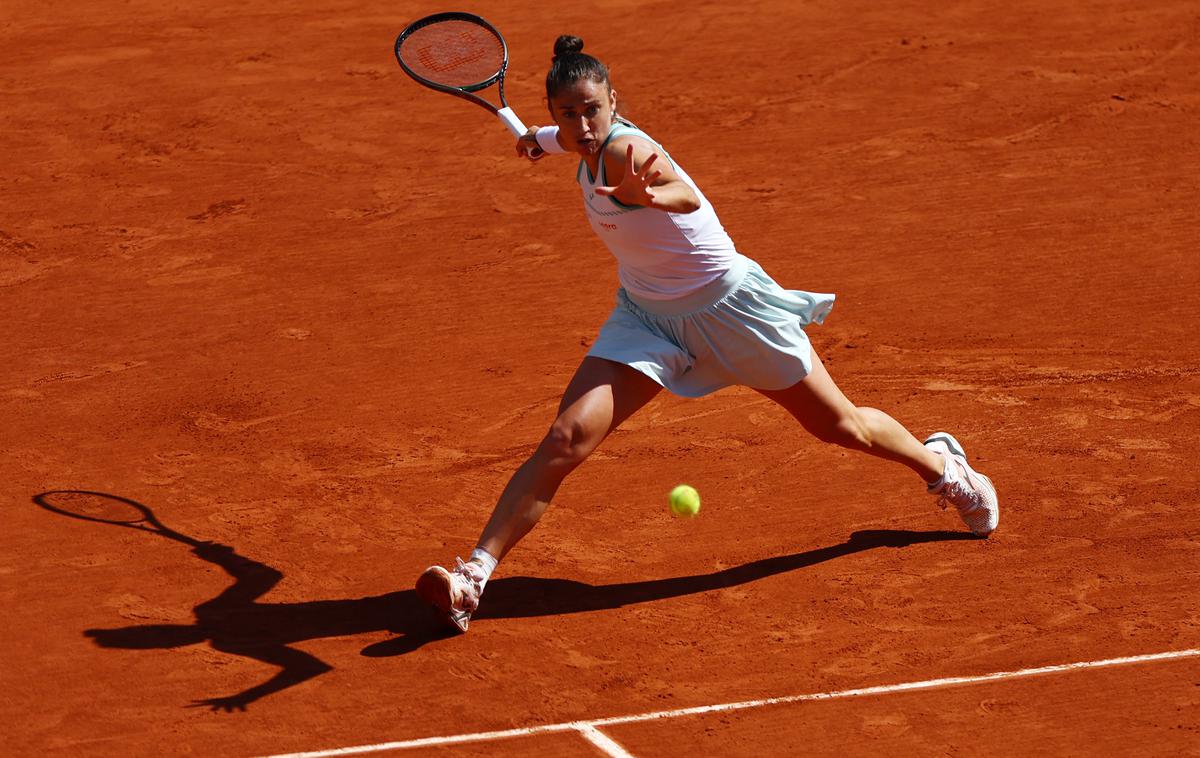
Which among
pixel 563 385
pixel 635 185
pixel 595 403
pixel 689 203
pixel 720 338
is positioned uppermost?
pixel 635 185

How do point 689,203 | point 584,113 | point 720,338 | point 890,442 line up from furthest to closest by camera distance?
point 890,442 → point 720,338 → point 584,113 → point 689,203

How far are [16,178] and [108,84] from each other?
61.1 inches

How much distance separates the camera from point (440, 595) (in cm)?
532

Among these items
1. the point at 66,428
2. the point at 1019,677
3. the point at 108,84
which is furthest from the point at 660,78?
the point at 1019,677

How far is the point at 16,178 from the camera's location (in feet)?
32.2

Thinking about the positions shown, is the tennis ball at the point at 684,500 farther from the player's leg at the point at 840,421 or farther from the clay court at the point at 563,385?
the player's leg at the point at 840,421

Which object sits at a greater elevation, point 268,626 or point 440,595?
point 440,595

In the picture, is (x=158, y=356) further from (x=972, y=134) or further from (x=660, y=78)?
(x=972, y=134)

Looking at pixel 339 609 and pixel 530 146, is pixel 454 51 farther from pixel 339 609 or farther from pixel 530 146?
pixel 339 609

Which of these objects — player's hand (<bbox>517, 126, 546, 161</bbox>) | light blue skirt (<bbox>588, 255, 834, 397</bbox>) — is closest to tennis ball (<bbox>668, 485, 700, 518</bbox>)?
light blue skirt (<bbox>588, 255, 834, 397</bbox>)

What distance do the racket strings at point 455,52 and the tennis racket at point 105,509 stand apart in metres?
2.40

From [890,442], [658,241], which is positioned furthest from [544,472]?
[890,442]

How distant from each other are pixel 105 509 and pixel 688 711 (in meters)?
2.88

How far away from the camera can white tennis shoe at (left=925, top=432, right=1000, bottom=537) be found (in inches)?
235
